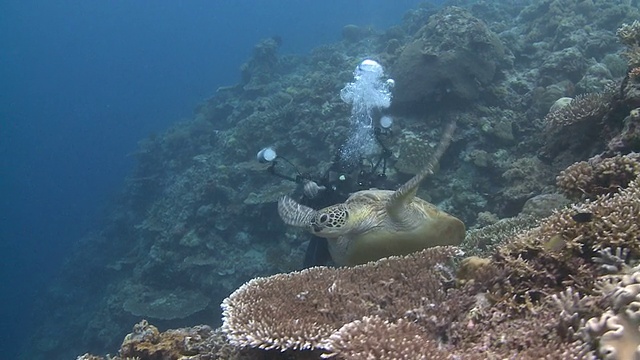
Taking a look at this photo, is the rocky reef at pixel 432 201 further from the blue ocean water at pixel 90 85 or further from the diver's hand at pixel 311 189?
the blue ocean water at pixel 90 85

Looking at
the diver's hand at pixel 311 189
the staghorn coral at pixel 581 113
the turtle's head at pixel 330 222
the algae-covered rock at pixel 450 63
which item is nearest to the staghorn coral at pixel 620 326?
the turtle's head at pixel 330 222

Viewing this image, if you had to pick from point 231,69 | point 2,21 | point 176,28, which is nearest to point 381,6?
point 231,69

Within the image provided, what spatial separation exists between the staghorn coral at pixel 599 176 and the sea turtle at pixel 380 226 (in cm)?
127

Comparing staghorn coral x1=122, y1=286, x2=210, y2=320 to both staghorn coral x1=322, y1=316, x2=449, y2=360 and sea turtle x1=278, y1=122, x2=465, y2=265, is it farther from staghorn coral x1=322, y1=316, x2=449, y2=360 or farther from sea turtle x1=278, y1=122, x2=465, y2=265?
staghorn coral x1=322, y1=316, x2=449, y2=360

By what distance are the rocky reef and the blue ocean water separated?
1391 centimetres

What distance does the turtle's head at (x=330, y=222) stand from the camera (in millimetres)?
4453

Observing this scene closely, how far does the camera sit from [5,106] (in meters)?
113

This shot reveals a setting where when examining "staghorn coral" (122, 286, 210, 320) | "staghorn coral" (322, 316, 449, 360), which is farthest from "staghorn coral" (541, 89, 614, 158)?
"staghorn coral" (122, 286, 210, 320)

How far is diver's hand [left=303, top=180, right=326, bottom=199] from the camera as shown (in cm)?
660

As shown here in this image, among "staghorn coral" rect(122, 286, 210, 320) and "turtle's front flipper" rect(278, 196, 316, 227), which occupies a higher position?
"staghorn coral" rect(122, 286, 210, 320)

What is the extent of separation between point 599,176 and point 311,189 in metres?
3.94

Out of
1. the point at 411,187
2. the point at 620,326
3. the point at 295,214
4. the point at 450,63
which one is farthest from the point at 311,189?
the point at 450,63

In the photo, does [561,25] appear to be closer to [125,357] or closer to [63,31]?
[125,357]

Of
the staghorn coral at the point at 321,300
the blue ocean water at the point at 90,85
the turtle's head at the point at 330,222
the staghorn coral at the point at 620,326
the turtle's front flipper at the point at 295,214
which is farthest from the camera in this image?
the blue ocean water at the point at 90,85
